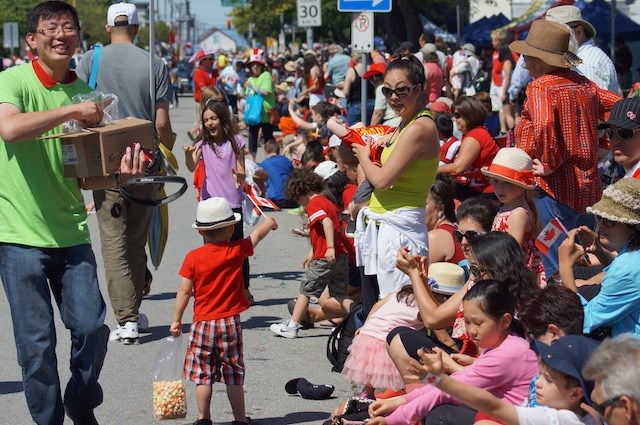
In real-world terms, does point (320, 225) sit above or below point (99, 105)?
below

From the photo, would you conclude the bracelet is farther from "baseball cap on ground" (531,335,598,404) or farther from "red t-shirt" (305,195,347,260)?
"red t-shirt" (305,195,347,260)

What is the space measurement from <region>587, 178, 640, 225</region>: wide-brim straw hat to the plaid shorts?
228 centimetres

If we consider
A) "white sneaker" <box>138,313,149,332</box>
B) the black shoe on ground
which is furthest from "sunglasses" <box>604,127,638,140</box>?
"white sneaker" <box>138,313,149,332</box>

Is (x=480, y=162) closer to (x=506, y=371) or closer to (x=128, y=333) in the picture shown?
(x=128, y=333)

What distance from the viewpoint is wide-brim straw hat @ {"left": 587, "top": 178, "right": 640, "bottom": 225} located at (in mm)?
5168

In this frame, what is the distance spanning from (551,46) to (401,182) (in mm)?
1422

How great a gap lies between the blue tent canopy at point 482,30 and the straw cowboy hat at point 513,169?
88.9 feet

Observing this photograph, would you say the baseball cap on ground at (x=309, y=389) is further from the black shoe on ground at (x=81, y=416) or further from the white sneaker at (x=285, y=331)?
the black shoe on ground at (x=81, y=416)

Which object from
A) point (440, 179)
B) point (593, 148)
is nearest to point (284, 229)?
point (440, 179)

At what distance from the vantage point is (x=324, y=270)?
8.70 meters

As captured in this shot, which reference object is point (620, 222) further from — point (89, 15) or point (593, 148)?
point (89, 15)

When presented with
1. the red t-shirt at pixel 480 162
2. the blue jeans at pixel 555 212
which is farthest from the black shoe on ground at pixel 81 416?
the red t-shirt at pixel 480 162

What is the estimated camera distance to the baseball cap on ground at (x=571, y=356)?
4242 mm

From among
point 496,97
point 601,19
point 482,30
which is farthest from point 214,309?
point 482,30
